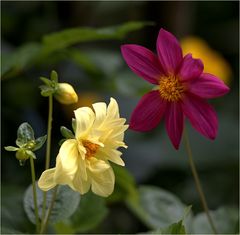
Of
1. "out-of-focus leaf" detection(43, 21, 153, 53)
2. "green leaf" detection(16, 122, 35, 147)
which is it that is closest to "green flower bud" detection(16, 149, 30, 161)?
"green leaf" detection(16, 122, 35, 147)

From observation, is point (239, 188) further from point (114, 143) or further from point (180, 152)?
point (114, 143)

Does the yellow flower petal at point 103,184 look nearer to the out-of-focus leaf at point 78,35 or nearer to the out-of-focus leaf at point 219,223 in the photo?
the out-of-focus leaf at point 219,223

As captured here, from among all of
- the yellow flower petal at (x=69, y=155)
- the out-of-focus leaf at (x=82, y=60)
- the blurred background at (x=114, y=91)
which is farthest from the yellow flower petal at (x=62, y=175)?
the out-of-focus leaf at (x=82, y=60)

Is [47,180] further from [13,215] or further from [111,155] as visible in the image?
[13,215]

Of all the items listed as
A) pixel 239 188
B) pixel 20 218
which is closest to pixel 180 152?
pixel 239 188

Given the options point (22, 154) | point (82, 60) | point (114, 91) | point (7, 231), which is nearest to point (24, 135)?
point (22, 154)

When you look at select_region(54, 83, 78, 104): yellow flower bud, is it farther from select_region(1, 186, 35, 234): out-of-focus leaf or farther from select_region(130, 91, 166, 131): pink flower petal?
select_region(1, 186, 35, 234): out-of-focus leaf
